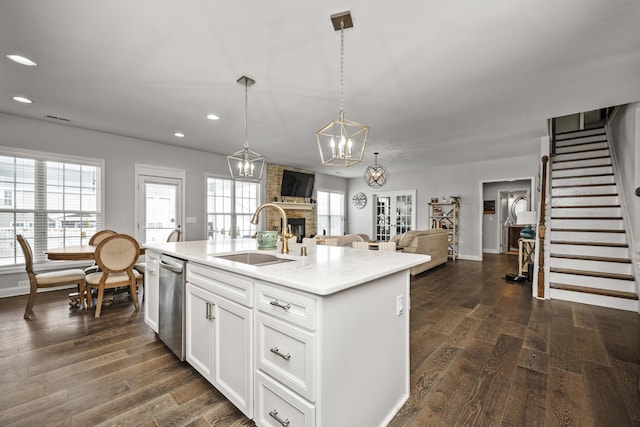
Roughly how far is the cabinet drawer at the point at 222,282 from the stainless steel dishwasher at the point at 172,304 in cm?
14

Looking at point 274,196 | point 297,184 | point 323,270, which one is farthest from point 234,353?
point 297,184

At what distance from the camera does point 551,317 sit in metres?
3.18

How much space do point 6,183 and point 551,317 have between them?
23.9 feet

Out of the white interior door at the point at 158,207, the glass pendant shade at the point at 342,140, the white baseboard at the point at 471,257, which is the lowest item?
the white baseboard at the point at 471,257

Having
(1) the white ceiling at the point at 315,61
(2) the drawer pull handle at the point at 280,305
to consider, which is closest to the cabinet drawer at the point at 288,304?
(2) the drawer pull handle at the point at 280,305

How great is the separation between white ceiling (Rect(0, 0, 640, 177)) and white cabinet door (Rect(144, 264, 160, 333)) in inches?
76.5

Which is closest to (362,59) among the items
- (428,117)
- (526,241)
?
(428,117)

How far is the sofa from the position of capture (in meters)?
5.19

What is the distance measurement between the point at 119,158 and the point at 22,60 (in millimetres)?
2546

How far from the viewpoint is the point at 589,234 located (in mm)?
4281

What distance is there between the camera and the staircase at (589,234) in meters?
3.64

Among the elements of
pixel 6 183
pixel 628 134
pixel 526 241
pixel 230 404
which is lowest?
pixel 230 404

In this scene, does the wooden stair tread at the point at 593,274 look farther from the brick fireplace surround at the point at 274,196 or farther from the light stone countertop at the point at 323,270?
the brick fireplace surround at the point at 274,196

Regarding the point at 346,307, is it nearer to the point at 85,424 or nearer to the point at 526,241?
the point at 85,424
